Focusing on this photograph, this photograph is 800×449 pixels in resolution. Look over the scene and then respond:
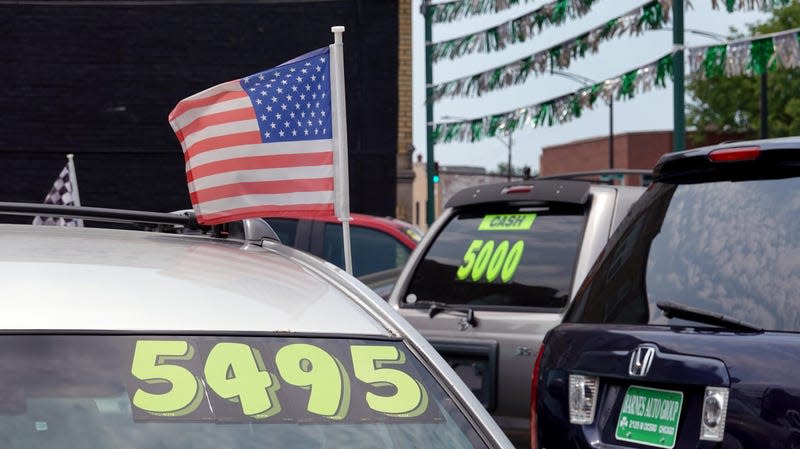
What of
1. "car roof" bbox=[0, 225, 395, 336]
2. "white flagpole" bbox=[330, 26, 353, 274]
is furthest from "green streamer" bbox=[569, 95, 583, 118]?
"car roof" bbox=[0, 225, 395, 336]

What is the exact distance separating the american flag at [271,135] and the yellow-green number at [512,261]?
1.08 m

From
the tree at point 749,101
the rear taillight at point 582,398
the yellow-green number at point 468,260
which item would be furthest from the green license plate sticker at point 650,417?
the tree at point 749,101

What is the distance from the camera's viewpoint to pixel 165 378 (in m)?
2.46

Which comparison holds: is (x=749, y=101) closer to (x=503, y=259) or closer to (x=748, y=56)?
(x=748, y=56)

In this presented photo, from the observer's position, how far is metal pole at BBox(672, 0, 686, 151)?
15688mm

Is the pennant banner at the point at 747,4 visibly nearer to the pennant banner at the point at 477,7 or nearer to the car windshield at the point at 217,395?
the pennant banner at the point at 477,7

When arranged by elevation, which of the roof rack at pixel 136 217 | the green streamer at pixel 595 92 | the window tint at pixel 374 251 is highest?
the green streamer at pixel 595 92

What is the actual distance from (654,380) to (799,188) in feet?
2.41

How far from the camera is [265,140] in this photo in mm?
6164

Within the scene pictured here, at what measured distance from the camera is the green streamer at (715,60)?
605 inches

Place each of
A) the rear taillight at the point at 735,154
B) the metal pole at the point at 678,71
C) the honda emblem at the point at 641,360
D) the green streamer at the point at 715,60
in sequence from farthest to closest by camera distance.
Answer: the metal pole at the point at 678,71
the green streamer at the point at 715,60
the rear taillight at the point at 735,154
the honda emblem at the point at 641,360

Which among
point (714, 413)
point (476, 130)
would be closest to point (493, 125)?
point (476, 130)

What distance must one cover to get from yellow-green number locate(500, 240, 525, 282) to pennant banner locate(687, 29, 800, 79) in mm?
8931

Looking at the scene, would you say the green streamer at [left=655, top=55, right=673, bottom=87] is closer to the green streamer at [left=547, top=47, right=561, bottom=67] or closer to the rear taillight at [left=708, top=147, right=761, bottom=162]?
the green streamer at [left=547, top=47, right=561, bottom=67]
